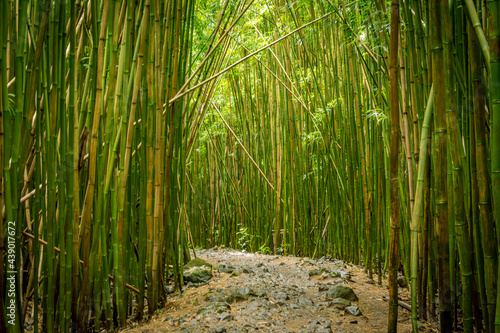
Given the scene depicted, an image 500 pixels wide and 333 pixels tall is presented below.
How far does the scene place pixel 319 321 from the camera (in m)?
1.23

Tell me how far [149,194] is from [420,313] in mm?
989

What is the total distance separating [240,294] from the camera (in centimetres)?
145

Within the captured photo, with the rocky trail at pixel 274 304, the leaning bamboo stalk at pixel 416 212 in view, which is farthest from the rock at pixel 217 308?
the leaning bamboo stalk at pixel 416 212

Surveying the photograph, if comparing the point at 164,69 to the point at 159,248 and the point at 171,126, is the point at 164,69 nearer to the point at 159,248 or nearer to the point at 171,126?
the point at 171,126

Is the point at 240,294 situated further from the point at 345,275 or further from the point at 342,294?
the point at 345,275

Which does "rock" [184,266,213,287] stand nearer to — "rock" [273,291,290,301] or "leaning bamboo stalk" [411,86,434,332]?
"rock" [273,291,290,301]

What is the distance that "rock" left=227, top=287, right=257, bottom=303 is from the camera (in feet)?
4.72

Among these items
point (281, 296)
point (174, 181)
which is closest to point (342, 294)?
point (281, 296)

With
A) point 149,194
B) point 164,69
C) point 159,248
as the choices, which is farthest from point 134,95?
point 159,248

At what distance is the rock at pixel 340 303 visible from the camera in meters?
1.37

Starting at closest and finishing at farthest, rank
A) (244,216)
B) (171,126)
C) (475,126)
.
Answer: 1. (475,126)
2. (171,126)
3. (244,216)

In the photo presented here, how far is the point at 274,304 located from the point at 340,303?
0.25m

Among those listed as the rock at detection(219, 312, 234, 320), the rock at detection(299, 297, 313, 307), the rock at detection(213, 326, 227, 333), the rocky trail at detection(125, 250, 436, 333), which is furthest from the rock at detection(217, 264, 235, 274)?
the rock at detection(213, 326, 227, 333)

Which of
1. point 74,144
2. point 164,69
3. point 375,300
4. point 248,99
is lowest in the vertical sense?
point 375,300
